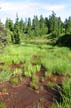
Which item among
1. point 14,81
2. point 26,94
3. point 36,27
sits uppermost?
point 14,81

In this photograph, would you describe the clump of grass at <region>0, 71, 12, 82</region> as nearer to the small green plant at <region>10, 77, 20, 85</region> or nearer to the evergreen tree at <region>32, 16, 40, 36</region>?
the small green plant at <region>10, 77, 20, 85</region>

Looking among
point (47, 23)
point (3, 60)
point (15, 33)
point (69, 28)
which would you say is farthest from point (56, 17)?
point (3, 60)

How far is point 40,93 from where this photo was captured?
11.4m

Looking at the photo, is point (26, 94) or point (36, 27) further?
point (36, 27)

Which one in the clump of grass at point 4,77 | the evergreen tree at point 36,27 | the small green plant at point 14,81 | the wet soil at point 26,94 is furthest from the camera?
the evergreen tree at point 36,27

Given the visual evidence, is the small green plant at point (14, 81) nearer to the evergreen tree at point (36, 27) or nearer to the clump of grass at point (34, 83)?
the clump of grass at point (34, 83)

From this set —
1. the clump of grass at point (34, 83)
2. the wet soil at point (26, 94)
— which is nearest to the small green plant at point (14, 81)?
the wet soil at point (26, 94)

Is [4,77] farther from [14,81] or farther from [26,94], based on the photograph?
[26,94]

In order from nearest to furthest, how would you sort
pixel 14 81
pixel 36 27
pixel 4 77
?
pixel 4 77 → pixel 14 81 → pixel 36 27

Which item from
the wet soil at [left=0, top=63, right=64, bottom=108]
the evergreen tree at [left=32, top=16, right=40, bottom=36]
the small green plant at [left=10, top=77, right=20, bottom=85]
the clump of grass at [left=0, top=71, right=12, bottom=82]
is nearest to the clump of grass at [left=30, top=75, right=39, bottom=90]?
the wet soil at [left=0, top=63, right=64, bottom=108]

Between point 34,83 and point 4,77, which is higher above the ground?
point 4,77

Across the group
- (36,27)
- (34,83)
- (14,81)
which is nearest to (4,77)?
(14,81)

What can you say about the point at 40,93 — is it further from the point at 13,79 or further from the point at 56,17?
the point at 56,17

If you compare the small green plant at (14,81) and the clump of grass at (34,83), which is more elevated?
the small green plant at (14,81)
